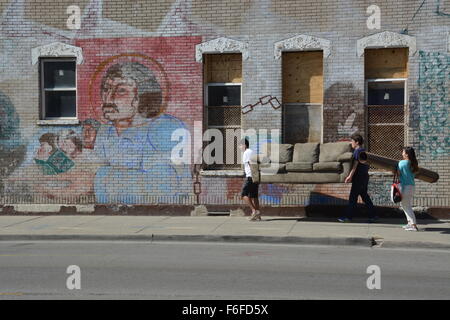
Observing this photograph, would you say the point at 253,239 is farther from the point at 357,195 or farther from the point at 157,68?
the point at 157,68

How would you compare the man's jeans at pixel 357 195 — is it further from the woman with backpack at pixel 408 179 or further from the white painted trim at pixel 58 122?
the white painted trim at pixel 58 122

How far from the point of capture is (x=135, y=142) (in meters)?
15.5

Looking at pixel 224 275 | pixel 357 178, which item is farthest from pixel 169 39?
pixel 224 275

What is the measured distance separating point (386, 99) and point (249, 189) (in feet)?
12.9

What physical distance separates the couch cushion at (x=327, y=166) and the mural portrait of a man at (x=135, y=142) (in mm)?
3367

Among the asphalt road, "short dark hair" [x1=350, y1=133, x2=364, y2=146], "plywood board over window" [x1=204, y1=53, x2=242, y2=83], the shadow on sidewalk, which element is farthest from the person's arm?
"plywood board over window" [x1=204, y1=53, x2=242, y2=83]

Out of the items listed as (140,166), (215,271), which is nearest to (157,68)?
(140,166)

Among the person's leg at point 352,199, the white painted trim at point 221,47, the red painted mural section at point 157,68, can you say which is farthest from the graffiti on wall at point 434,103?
the red painted mural section at point 157,68

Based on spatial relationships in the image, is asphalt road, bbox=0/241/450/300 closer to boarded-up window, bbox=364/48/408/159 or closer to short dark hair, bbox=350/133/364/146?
short dark hair, bbox=350/133/364/146

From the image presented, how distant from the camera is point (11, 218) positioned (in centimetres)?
1517

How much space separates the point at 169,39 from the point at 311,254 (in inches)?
282

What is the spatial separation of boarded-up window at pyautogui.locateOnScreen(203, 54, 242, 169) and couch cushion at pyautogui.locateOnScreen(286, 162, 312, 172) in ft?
6.61

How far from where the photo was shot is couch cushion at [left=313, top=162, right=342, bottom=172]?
13.4 metres

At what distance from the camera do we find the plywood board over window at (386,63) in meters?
14.5
